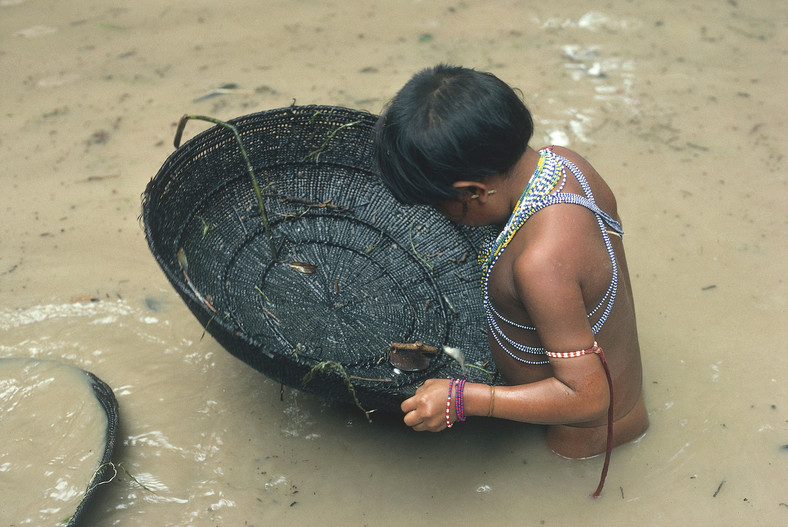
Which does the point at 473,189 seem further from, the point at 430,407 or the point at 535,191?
the point at 430,407

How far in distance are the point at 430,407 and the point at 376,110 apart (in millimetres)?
1801

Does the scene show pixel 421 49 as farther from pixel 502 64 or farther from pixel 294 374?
pixel 294 374

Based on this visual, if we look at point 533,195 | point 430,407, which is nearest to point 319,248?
point 430,407

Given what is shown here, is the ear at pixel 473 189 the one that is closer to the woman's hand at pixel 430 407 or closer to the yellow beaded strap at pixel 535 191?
the yellow beaded strap at pixel 535 191

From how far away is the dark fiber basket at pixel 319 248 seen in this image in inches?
79.9

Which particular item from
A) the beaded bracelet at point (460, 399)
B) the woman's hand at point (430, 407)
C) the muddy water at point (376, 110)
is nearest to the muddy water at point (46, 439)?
the muddy water at point (376, 110)

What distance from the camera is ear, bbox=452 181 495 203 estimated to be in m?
1.36

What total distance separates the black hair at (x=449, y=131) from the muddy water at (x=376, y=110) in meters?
0.88

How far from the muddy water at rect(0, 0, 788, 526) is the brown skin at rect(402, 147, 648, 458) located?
1.40 feet

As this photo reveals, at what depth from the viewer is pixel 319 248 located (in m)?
2.37

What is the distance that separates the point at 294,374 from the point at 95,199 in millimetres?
1367

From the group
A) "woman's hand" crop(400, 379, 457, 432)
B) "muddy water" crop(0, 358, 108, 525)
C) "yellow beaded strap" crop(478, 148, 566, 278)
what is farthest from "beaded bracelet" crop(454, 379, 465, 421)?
"muddy water" crop(0, 358, 108, 525)

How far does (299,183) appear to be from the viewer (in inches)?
96.4

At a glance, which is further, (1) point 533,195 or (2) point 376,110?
(2) point 376,110
